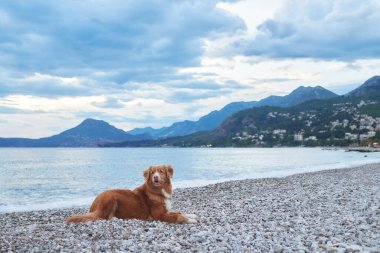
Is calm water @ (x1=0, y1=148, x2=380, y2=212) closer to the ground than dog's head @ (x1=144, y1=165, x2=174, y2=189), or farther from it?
closer to the ground

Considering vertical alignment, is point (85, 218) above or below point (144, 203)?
below

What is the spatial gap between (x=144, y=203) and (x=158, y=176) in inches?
43.8

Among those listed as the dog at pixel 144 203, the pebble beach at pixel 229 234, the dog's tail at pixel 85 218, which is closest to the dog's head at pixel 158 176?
the dog at pixel 144 203

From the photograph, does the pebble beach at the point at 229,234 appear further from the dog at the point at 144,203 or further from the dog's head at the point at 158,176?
the dog's head at the point at 158,176

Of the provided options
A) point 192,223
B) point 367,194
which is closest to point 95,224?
point 192,223

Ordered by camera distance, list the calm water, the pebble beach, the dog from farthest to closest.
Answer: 1. the calm water
2. the dog
3. the pebble beach

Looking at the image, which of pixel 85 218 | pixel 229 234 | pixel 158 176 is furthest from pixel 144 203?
pixel 229 234

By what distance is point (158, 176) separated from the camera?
11.4 m

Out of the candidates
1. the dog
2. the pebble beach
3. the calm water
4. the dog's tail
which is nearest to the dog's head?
the dog

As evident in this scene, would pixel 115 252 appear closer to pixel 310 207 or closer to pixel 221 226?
pixel 221 226

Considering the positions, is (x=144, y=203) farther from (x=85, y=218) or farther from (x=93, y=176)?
(x=93, y=176)

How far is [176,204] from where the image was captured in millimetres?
17969

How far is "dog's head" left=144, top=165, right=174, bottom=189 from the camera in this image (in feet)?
37.7

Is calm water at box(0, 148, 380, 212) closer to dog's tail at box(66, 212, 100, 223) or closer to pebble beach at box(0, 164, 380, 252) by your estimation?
dog's tail at box(66, 212, 100, 223)
